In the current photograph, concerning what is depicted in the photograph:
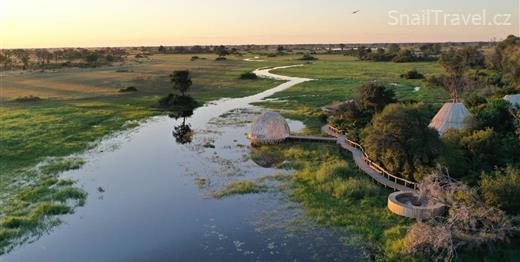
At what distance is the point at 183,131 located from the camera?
161ft

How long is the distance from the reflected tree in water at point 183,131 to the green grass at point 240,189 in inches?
572

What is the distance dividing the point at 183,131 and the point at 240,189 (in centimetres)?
2100

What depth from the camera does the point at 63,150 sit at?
39719 millimetres

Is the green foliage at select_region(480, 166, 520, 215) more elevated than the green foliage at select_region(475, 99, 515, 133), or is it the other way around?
the green foliage at select_region(475, 99, 515, 133)

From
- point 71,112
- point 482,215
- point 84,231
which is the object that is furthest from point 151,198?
point 71,112

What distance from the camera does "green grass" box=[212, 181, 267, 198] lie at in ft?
94.9

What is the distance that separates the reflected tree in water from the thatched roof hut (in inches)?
273

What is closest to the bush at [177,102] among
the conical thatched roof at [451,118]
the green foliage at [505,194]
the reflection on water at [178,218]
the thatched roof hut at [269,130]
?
the reflection on water at [178,218]

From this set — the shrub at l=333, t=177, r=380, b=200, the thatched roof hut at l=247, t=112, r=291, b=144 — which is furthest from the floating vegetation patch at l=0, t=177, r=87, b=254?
the thatched roof hut at l=247, t=112, r=291, b=144

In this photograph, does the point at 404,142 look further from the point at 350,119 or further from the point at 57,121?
the point at 57,121

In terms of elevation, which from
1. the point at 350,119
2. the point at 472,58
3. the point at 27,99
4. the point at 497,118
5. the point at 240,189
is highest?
the point at 472,58

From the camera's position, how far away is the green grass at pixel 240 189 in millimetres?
28922

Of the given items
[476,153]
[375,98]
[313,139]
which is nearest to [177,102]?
[313,139]

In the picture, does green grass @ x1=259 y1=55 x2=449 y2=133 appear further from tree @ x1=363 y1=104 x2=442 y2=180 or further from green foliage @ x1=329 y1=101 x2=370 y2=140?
tree @ x1=363 y1=104 x2=442 y2=180
